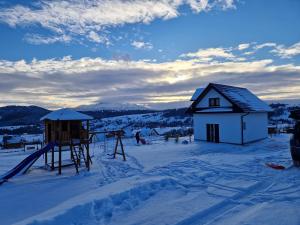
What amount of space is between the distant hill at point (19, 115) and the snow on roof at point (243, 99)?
119m

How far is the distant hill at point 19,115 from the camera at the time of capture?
132163 mm

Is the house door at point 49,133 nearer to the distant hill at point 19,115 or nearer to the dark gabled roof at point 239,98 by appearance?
the dark gabled roof at point 239,98

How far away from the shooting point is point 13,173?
12.5 m

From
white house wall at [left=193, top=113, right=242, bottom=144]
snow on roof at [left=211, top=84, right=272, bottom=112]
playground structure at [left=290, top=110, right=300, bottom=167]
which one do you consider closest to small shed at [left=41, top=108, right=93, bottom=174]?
playground structure at [left=290, top=110, right=300, bottom=167]

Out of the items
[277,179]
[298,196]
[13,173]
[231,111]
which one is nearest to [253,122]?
[231,111]

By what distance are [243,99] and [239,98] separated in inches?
24.7

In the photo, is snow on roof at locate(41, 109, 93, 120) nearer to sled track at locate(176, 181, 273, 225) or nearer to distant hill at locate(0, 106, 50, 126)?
sled track at locate(176, 181, 273, 225)

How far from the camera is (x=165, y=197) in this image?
27.7 feet

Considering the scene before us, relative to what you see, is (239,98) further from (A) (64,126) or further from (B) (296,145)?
(A) (64,126)

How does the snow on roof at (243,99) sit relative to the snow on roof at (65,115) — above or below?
above

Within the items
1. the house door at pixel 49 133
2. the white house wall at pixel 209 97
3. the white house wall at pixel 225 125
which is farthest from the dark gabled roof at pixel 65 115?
the white house wall at pixel 209 97

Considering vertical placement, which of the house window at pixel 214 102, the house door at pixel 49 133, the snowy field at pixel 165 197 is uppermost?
the house window at pixel 214 102

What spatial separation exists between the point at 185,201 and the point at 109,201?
2.19 metres

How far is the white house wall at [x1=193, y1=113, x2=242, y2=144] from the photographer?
2439 centimetres
